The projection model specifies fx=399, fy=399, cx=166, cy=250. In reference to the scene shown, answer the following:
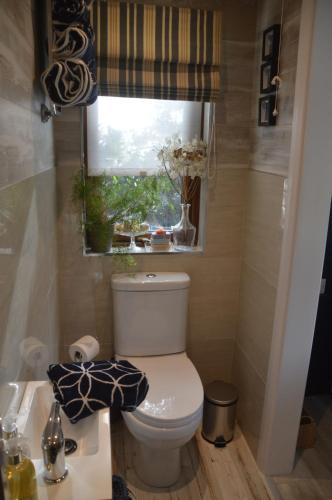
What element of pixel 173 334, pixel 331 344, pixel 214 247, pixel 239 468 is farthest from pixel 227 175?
pixel 239 468

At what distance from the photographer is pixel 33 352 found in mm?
1295

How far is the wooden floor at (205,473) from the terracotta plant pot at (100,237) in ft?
3.32

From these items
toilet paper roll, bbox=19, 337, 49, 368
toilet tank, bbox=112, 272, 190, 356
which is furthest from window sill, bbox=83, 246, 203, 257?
toilet paper roll, bbox=19, 337, 49, 368

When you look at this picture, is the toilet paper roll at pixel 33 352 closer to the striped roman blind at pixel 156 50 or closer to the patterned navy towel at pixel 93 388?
the patterned navy towel at pixel 93 388

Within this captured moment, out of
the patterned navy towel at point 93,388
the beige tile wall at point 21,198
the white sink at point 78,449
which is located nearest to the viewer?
the white sink at point 78,449

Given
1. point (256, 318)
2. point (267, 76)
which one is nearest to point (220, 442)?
point (256, 318)

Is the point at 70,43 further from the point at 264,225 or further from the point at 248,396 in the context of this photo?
the point at 248,396

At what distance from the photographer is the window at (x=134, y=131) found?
2123 mm

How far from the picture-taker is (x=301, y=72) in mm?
1543

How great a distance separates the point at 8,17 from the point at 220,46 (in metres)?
1.18

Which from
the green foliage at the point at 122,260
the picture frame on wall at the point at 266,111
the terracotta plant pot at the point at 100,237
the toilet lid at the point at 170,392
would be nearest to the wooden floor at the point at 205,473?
the toilet lid at the point at 170,392

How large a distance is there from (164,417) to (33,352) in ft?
2.15

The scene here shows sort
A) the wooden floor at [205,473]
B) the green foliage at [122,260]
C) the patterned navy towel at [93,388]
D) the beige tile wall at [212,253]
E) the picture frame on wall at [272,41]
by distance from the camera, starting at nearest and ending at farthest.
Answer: the patterned navy towel at [93,388]
the picture frame on wall at [272,41]
the wooden floor at [205,473]
the beige tile wall at [212,253]
the green foliage at [122,260]

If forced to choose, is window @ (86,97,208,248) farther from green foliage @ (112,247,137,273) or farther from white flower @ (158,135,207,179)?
green foliage @ (112,247,137,273)
